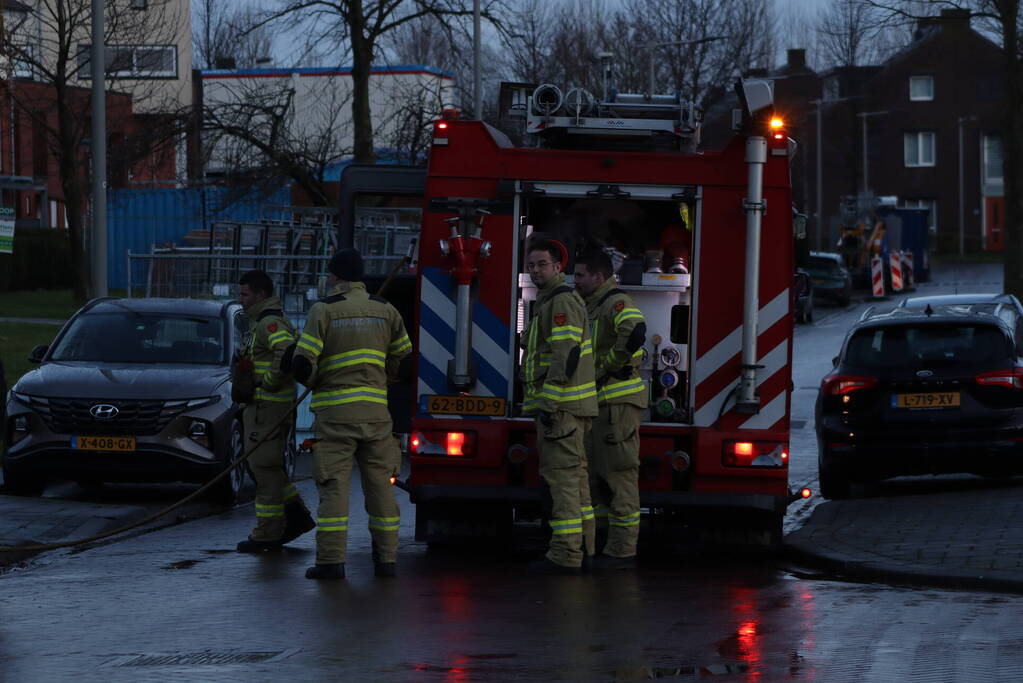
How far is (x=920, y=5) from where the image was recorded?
32281 mm

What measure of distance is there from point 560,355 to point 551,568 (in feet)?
4.22

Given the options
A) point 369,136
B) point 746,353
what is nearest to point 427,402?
point 746,353

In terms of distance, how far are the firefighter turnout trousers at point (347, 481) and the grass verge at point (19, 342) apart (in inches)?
514

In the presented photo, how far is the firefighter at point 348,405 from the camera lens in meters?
10.2

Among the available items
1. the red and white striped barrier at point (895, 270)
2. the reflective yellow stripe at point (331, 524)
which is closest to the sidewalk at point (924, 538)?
the reflective yellow stripe at point (331, 524)

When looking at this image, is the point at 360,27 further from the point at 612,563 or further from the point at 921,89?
the point at 921,89

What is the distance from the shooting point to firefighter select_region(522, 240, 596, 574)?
10180mm

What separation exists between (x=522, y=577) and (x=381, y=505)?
3.01ft

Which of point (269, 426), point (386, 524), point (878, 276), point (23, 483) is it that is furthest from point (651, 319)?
point (878, 276)

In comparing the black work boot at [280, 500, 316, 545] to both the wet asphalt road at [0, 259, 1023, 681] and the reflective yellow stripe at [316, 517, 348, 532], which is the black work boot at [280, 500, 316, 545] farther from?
the reflective yellow stripe at [316, 517, 348, 532]

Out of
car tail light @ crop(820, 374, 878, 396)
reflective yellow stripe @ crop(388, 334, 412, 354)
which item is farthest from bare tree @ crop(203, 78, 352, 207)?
reflective yellow stripe @ crop(388, 334, 412, 354)

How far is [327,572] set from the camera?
33.2 ft

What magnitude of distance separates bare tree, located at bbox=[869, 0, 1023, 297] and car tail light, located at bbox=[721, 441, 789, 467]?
22.4m

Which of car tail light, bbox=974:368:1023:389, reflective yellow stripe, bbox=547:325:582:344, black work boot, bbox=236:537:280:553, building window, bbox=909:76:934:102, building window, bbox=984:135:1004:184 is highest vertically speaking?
building window, bbox=909:76:934:102
